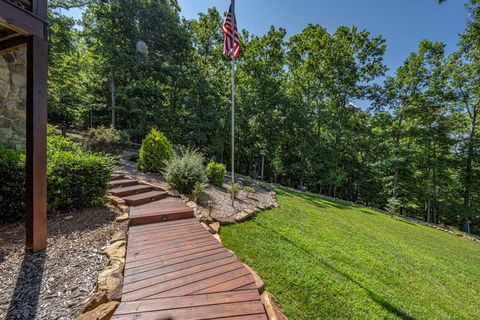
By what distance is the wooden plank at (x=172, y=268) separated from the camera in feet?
6.16

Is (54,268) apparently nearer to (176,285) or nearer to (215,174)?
(176,285)

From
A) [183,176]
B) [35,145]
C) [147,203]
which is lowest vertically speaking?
[147,203]

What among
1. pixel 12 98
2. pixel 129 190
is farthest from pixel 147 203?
pixel 12 98

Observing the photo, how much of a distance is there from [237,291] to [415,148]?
1743 centimetres

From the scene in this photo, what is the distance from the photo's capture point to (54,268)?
1928 millimetres

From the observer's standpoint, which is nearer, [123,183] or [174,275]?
[174,275]

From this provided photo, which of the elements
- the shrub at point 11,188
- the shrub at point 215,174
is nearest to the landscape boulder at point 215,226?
the shrub at point 11,188

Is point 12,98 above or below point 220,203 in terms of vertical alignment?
above

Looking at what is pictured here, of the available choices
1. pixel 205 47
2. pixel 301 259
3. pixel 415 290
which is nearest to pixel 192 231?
pixel 301 259

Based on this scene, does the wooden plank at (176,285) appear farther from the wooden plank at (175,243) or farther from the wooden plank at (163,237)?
the wooden plank at (163,237)

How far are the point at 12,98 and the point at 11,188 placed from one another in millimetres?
2492

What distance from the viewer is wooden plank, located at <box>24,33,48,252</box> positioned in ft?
6.86

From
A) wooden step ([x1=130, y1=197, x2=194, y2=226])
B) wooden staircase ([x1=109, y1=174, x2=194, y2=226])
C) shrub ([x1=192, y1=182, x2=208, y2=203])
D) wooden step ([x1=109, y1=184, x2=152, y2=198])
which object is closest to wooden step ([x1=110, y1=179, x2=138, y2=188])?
wooden staircase ([x1=109, y1=174, x2=194, y2=226])

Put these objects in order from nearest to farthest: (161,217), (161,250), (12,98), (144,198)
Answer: (161,250)
(161,217)
(144,198)
(12,98)
